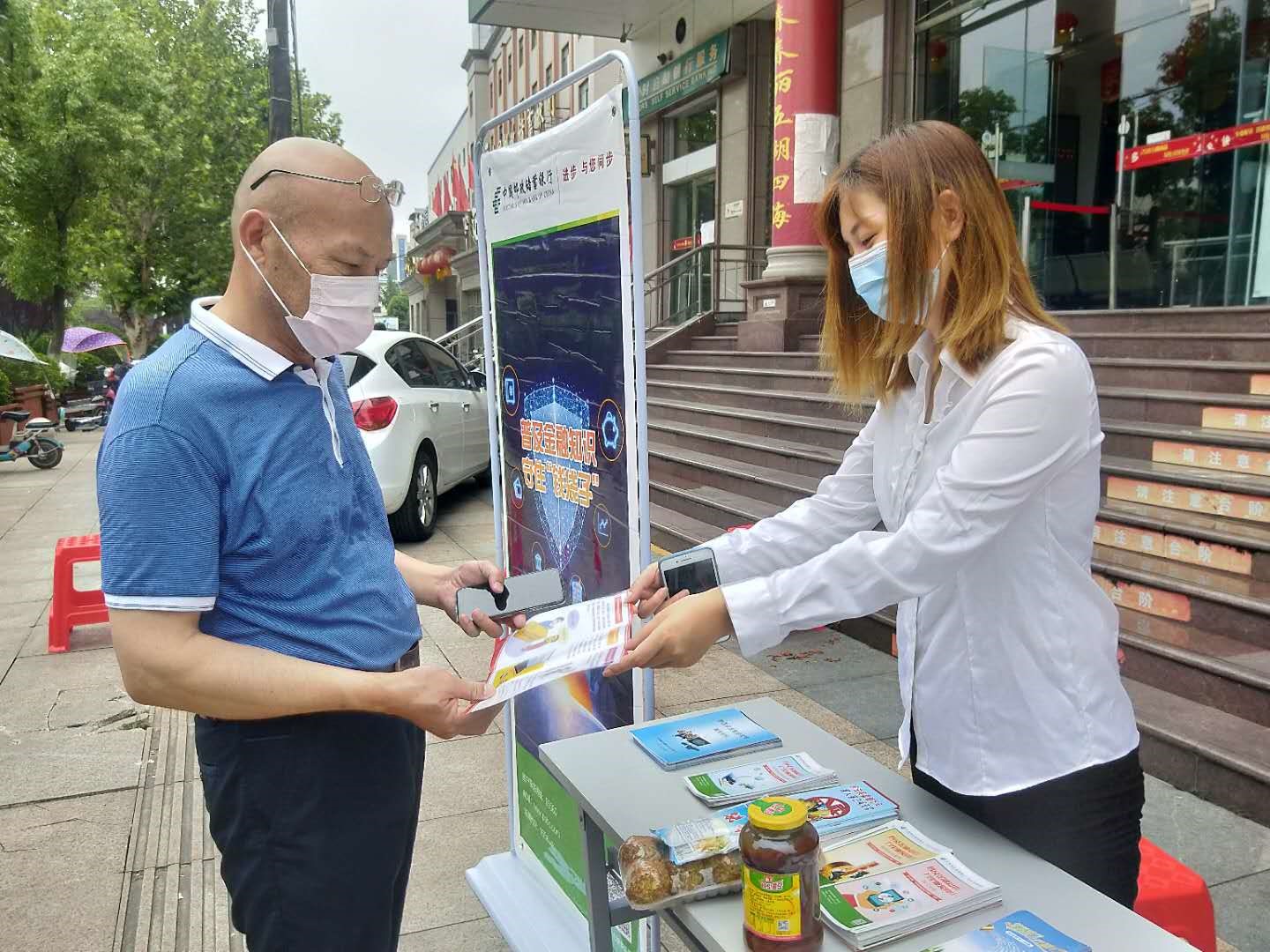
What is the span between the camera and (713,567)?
2074mm

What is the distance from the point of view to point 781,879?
50.6 inches

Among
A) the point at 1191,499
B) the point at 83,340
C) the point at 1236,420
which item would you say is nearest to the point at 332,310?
the point at 1191,499

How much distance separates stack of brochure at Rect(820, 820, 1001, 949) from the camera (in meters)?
1.35

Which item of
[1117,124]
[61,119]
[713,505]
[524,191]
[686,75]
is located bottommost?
[713,505]

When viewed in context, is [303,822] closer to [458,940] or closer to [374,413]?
→ [458,940]

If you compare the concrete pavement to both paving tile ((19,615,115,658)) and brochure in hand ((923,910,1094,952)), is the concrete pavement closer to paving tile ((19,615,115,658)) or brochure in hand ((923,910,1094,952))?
paving tile ((19,615,115,658))

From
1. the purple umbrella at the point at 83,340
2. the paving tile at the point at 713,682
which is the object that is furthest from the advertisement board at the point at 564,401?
the purple umbrella at the point at 83,340

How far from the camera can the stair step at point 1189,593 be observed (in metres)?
3.99

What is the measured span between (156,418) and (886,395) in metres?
1.29

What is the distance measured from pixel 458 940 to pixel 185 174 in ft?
98.7

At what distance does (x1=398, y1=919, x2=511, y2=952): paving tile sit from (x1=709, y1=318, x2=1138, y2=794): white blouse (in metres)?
1.76

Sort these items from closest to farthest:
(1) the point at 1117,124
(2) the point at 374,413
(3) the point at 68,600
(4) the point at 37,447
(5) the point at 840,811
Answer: (5) the point at 840,811 < (3) the point at 68,600 < (2) the point at 374,413 < (1) the point at 1117,124 < (4) the point at 37,447

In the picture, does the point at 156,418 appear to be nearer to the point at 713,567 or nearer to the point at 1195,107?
the point at 713,567

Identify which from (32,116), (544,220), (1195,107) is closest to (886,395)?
(544,220)
